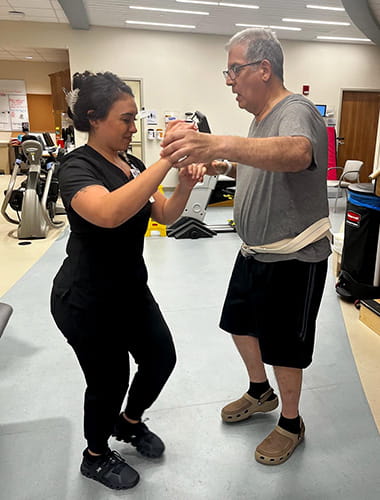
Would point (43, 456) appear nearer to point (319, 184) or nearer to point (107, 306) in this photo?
point (107, 306)

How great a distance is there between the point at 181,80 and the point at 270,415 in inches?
325

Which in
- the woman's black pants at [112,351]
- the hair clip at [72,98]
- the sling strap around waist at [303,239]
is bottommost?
the woman's black pants at [112,351]

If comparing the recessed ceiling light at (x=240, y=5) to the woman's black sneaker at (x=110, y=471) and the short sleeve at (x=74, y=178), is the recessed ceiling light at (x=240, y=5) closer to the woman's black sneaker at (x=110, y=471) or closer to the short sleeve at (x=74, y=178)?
the short sleeve at (x=74, y=178)

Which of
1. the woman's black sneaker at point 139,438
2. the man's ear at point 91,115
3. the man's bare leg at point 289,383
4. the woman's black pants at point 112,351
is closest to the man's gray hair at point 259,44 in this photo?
the man's ear at point 91,115

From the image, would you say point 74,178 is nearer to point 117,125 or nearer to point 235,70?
point 117,125

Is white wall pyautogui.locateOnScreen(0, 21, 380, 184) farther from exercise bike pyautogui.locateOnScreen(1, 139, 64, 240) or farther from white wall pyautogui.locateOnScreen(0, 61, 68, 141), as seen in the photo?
white wall pyautogui.locateOnScreen(0, 61, 68, 141)

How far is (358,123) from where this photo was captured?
1005 centimetres

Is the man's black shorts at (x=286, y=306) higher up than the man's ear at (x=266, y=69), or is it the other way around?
the man's ear at (x=266, y=69)

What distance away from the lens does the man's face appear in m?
1.48

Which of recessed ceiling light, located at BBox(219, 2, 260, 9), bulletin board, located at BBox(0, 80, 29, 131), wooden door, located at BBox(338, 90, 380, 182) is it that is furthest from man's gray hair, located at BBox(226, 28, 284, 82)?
bulletin board, located at BBox(0, 80, 29, 131)

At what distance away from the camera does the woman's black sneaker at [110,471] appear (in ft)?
5.25

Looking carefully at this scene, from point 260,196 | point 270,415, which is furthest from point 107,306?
point 270,415

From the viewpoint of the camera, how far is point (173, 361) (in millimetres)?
1686

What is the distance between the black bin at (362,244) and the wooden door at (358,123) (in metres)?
7.61
